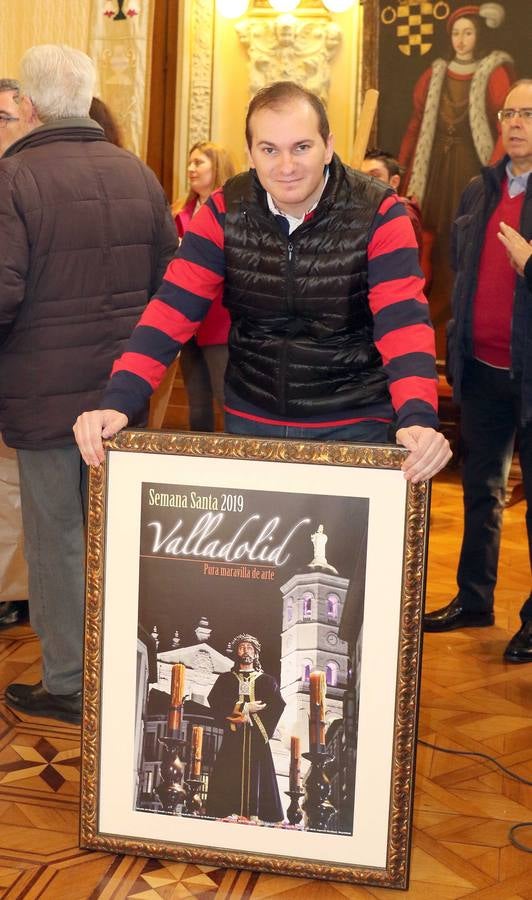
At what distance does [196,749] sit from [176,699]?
0.33ft

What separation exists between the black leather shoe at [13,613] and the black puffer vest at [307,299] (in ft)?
5.31

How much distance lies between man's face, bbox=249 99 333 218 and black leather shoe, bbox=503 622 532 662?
74.0 inches

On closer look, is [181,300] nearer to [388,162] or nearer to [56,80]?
[56,80]

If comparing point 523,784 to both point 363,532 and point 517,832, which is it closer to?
point 517,832

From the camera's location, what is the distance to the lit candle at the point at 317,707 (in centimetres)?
207

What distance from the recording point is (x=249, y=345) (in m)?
2.34

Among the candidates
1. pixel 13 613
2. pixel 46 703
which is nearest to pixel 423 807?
pixel 46 703

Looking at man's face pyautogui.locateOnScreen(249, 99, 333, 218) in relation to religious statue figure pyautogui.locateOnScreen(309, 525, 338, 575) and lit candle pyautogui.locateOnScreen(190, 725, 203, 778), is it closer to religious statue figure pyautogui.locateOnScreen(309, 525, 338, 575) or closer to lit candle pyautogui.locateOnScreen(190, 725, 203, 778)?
religious statue figure pyautogui.locateOnScreen(309, 525, 338, 575)

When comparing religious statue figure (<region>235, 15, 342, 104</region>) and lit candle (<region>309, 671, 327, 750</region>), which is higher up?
religious statue figure (<region>235, 15, 342, 104</region>)

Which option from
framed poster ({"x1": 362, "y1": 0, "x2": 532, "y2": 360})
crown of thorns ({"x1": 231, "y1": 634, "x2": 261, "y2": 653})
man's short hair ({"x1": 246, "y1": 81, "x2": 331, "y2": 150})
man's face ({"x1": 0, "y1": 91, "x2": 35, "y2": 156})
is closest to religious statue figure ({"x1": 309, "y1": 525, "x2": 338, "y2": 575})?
crown of thorns ({"x1": 231, "y1": 634, "x2": 261, "y2": 653})

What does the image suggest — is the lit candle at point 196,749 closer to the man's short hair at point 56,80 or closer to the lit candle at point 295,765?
the lit candle at point 295,765

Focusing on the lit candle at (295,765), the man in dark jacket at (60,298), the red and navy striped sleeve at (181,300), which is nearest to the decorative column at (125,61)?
the man in dark jacket at (60,298)

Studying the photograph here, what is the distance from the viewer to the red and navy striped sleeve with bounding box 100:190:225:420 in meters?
2.23

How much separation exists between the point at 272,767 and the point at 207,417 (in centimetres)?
307
